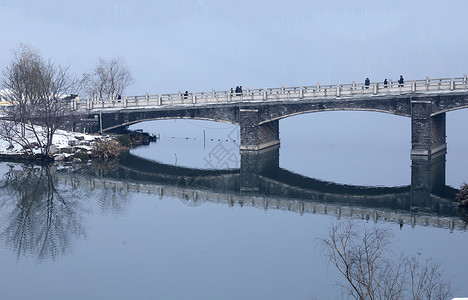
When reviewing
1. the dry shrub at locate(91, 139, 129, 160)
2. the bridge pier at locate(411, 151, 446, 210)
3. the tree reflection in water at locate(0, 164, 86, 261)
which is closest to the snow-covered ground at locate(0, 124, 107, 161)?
the dry shrub at locate(91, 139, 129, 160)

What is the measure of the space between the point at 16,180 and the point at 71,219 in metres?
13.6

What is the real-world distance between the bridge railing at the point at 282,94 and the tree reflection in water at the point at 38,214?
1664 cm

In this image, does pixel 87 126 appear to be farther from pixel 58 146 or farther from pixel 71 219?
pixel 71 219

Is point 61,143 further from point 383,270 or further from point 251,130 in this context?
point 383,270

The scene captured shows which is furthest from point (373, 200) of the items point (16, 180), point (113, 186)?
point (16, 180)

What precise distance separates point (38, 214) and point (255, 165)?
22.2 m

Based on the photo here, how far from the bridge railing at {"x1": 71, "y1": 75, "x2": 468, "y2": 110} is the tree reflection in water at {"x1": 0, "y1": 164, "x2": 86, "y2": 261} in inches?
655

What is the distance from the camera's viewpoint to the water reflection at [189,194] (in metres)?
30.0

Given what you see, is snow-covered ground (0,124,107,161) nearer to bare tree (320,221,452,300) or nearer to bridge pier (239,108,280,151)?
bridge pier (239,108,280,151)

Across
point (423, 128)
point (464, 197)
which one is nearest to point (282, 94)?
point (423, 128)

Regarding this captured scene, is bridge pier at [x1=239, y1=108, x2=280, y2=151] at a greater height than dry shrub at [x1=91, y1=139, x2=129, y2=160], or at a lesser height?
greater

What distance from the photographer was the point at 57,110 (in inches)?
2147

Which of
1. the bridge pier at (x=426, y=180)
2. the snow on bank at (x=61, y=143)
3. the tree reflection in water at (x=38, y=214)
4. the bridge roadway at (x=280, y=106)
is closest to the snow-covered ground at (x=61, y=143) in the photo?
the snow on bank at (x=61, y=143)

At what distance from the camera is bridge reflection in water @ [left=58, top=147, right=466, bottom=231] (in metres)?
32.8
